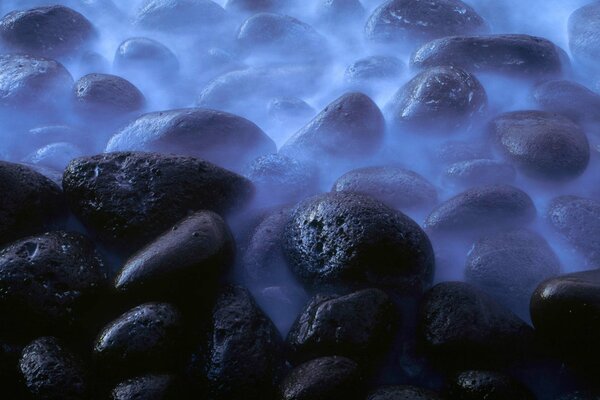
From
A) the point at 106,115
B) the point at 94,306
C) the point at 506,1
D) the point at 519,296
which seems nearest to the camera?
the point at 94,306

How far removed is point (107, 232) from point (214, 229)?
56 cm

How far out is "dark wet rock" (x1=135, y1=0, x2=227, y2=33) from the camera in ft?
16.1

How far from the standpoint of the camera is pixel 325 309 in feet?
7.52

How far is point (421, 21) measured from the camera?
184 inches

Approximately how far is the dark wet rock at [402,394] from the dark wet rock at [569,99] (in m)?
2.45

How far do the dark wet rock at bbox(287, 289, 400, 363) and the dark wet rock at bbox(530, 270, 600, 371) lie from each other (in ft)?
1.90

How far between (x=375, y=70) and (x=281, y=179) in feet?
5.16

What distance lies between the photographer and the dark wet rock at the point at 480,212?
9.58 ft

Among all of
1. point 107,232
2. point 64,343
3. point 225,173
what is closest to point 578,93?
point 225,173

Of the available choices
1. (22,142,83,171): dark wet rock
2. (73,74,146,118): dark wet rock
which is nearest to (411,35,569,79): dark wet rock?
(73,74,146,118): dark wet rock

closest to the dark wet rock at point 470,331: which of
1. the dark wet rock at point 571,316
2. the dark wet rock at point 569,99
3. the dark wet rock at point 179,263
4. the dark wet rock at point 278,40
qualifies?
the dark wet rock at point 571,316

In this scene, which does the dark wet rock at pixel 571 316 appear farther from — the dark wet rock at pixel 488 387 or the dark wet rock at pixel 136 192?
the dark wet rock at pixel 136 192

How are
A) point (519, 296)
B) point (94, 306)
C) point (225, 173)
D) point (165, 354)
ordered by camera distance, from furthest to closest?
point (225, 173) < point (519, 296) < point (94, 306) < point (165, 354)

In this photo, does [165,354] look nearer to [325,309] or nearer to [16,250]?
[325,309]
